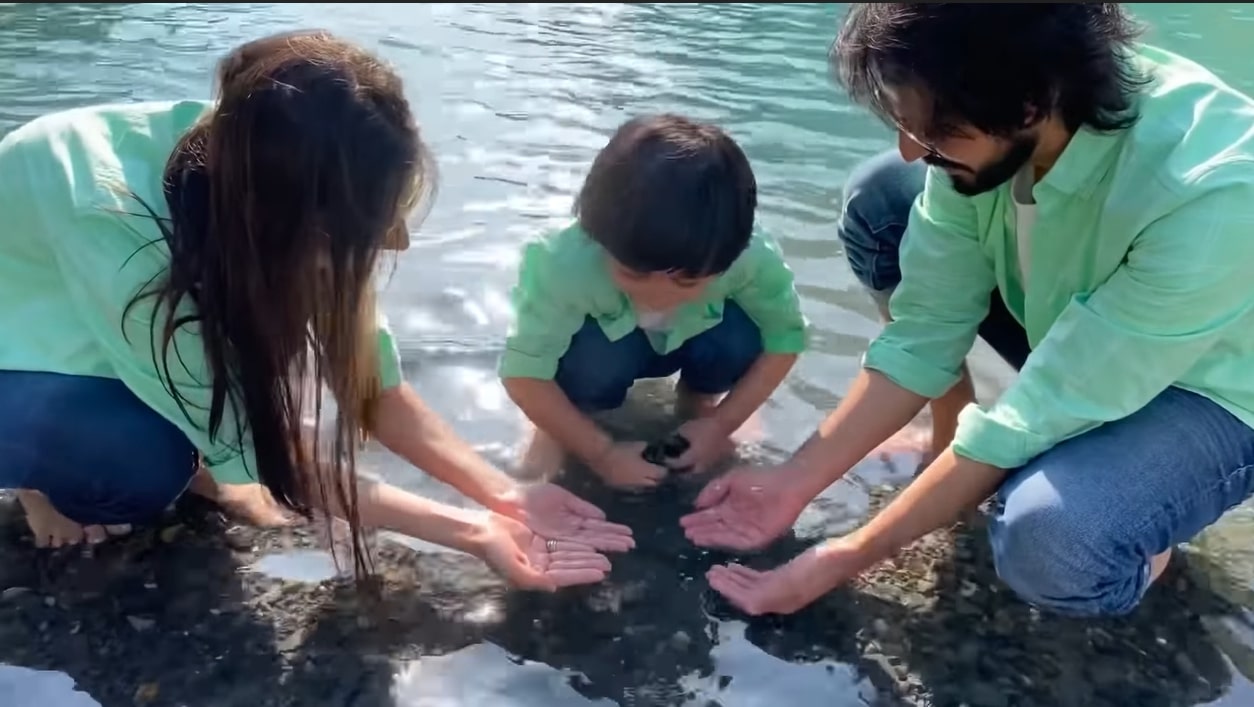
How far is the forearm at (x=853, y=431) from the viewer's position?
2.28m

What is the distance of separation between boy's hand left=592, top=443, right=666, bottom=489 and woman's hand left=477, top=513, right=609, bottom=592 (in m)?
0.34

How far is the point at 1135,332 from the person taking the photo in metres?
1.84

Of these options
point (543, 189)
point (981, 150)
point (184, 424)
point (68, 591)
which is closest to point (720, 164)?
point (981, 150)

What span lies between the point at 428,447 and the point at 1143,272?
46.9 inches

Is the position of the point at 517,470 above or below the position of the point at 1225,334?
below

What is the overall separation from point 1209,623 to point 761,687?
2.53 ft

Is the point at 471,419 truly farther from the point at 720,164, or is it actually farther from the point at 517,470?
the point at 720,164

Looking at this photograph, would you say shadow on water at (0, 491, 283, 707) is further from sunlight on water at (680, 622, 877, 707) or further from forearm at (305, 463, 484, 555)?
sunlight on water at (680, 622, 877, 707)

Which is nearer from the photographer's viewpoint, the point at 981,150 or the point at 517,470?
the point at 981,150

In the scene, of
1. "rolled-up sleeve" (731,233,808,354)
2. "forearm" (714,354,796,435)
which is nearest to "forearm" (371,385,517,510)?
"forearm" (714,354,796,435)

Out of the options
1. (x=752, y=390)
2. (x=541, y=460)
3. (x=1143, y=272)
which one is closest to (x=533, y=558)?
(x=541, y=460)

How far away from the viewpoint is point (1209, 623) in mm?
2117

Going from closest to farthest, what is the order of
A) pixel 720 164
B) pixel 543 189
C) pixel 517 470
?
pixel 720 164
pixel 517 470
pixel 543 189

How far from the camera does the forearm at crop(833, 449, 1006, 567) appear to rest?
198 centimetres
